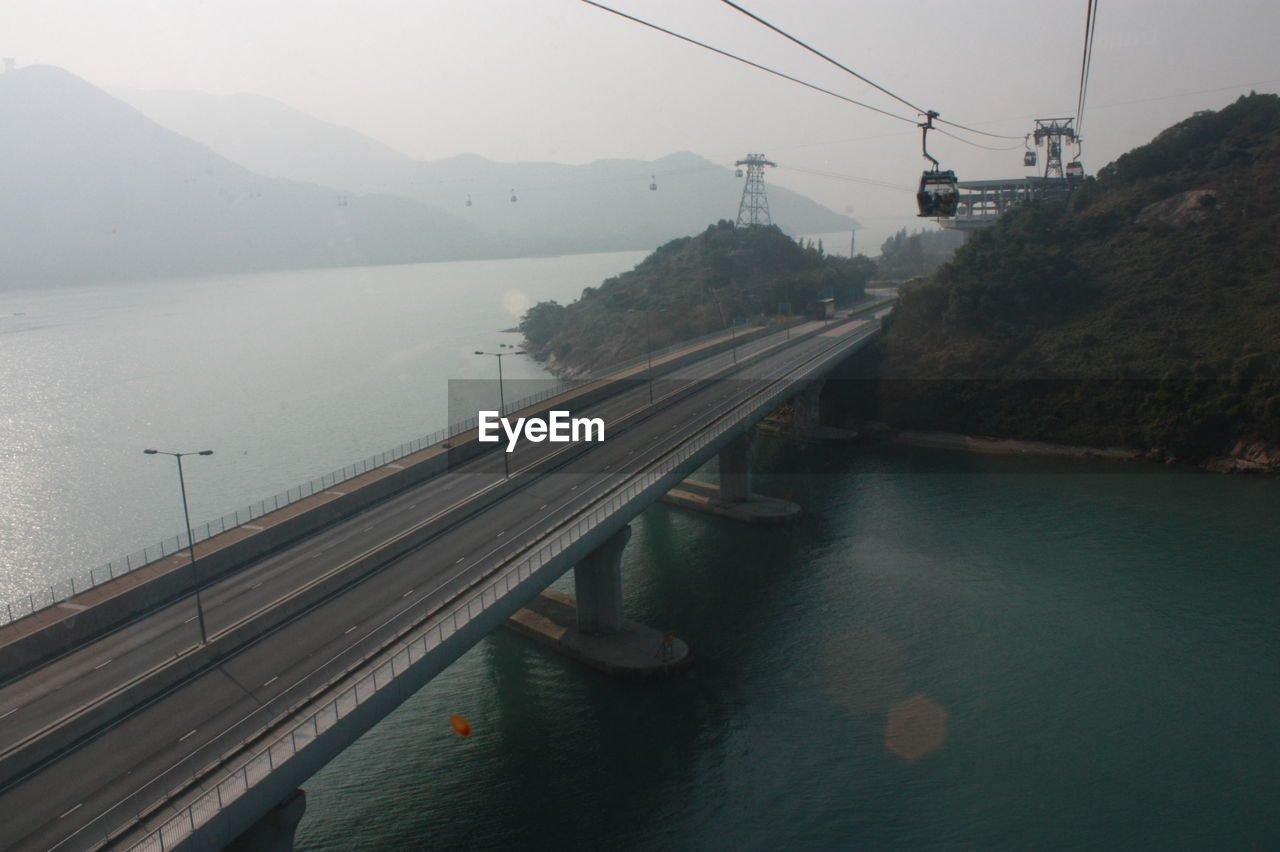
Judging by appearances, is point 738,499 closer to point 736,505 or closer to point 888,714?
point 736,505

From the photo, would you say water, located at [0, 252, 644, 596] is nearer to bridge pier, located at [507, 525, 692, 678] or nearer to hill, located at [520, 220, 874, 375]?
hill, located at [520, 220, 874, 375]

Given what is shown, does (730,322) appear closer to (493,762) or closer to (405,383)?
(405,383)

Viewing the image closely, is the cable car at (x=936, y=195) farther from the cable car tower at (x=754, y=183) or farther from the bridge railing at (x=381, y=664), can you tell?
the cable car tower at (x=754, y=183)

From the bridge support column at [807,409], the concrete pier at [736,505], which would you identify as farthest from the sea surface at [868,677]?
the bridge support column at [807,409]

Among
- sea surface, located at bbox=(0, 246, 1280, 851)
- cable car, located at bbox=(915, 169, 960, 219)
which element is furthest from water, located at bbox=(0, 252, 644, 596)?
cable car, located at bbox=(915, 169, 960, 219)

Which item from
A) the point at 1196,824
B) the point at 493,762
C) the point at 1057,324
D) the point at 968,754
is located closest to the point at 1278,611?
the point at 1196,824
